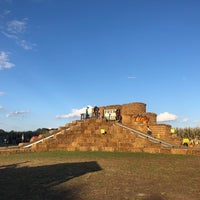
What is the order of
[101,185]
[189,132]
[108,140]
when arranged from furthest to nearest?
[189,132] < [108,140] < [101,185]

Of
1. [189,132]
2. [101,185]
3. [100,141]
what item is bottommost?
[101,185]

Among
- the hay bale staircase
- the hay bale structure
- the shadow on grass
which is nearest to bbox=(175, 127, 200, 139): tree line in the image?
the hay bale structure

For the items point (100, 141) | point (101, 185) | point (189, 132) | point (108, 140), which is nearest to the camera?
point (101, 185)

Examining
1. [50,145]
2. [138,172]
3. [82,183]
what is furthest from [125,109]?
[82,183]

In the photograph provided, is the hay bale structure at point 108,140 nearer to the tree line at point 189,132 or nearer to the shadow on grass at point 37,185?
the shadow on grass at point 37,185

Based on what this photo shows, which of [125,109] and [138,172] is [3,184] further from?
[125,109]

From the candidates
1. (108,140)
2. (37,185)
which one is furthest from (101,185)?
(108,140)

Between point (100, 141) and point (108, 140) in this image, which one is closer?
point (108, 140)


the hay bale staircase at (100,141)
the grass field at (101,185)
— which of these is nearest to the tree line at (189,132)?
the hay bale staircase at (100,141)

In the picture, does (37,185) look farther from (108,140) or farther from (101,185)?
(108,140)

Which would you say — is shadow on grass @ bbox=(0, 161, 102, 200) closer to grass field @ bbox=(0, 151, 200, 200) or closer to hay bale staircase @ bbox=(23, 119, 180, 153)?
grass field @ bbox=(0, 151, 200, 200)

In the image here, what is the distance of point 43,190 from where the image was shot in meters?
6.48

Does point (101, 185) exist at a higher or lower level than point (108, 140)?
lower

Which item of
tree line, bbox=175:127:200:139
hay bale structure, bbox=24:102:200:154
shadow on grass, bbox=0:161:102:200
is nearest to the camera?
shadow on grass, bbox=0:161:102:200
